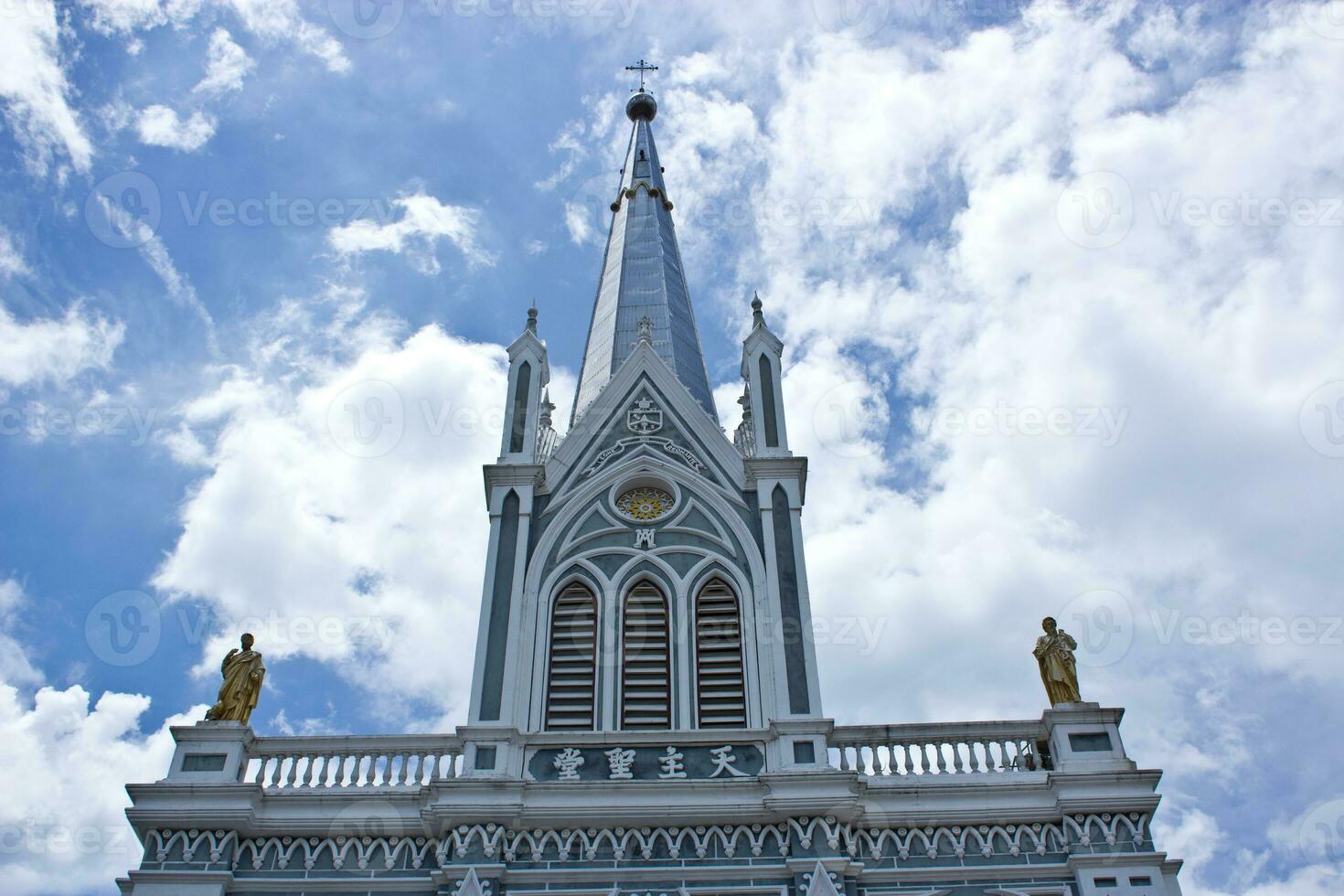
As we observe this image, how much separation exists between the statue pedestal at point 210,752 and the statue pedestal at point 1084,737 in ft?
34.8

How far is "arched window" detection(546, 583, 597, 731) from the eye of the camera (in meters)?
19.5

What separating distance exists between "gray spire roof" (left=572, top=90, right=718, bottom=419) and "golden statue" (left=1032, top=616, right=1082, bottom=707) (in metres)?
7.62

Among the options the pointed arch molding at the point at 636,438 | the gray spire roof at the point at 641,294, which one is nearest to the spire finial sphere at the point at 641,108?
the gray spire roof at the point at 641,294

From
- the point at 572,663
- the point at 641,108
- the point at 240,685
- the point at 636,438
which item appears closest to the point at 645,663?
the point at 572,663

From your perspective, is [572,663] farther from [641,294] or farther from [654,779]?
[641,294]

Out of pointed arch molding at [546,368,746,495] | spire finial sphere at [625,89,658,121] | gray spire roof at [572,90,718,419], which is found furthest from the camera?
spire finial sphere at [625,89,658,121]

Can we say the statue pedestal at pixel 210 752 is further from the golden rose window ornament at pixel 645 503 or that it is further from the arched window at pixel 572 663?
the golden rose window ornament at pixel 645 503

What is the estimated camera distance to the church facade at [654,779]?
674 inches

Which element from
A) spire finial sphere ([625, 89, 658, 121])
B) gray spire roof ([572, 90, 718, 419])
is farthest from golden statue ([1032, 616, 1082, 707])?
spire finial sphere ([625, 89, 658, 121])

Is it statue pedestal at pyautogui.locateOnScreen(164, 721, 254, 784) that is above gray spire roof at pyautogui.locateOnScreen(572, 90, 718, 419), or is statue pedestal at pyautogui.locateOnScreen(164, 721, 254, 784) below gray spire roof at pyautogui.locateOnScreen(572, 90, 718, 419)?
below

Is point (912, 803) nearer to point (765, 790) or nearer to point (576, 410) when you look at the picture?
point (765, 790)

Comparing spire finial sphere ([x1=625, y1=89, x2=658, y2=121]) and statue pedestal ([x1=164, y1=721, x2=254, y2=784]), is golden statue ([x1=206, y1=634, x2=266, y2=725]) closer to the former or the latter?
statue pedestal ([x1=164, y1=721, x2=254, y2=784])

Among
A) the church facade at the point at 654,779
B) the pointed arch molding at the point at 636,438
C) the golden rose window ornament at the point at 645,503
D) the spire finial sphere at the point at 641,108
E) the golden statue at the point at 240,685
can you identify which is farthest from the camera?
the spire finial sphere at the point at 641,108

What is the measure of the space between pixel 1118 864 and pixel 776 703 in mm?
4792
